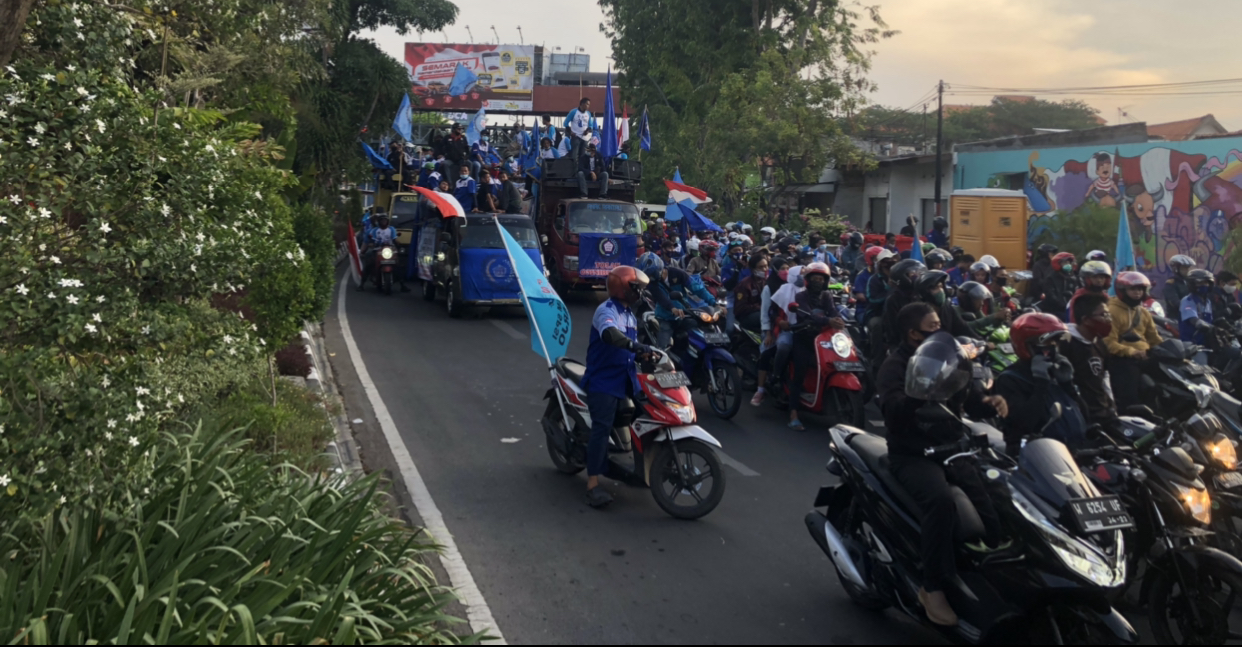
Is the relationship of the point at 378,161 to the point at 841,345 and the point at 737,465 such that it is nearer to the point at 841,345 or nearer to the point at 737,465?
the point at 841,345

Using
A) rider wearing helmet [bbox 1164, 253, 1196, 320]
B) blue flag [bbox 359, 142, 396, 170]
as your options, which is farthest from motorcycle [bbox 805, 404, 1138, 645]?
blue flag [bbox 359, 142, 396, 170]

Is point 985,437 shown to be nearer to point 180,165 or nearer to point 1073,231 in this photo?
point 180,165

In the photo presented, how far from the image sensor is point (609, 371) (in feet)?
23.5

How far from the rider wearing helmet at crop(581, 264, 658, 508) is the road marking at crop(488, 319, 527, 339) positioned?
840cm

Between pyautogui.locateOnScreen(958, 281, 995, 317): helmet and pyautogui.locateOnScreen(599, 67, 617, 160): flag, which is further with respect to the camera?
pyautogui.locateOnScreen(599, 67, 617, 160): flag

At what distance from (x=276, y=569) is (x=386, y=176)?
23.1 meters

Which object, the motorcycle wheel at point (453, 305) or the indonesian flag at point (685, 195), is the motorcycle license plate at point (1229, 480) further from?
the indonesian flag at point (685, 195)

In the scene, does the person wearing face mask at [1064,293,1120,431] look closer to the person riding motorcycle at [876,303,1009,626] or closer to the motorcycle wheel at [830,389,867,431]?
the person riding motorcycle at [876,303,1009,626]

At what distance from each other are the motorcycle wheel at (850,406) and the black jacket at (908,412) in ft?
13.1

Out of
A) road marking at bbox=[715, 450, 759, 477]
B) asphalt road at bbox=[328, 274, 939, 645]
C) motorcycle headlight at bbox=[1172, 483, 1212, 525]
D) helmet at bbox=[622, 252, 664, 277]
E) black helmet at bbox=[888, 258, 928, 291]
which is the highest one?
black helmet at bbox=[888, 258, 928, 291]

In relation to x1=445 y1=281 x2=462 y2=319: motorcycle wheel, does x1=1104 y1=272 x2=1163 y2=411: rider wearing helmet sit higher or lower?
higher

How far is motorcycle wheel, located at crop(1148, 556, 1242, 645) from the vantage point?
443cm

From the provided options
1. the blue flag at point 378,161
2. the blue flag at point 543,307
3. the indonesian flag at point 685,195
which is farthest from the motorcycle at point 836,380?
the blue flag at point 378,161

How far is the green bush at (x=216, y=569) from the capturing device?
150 inches
